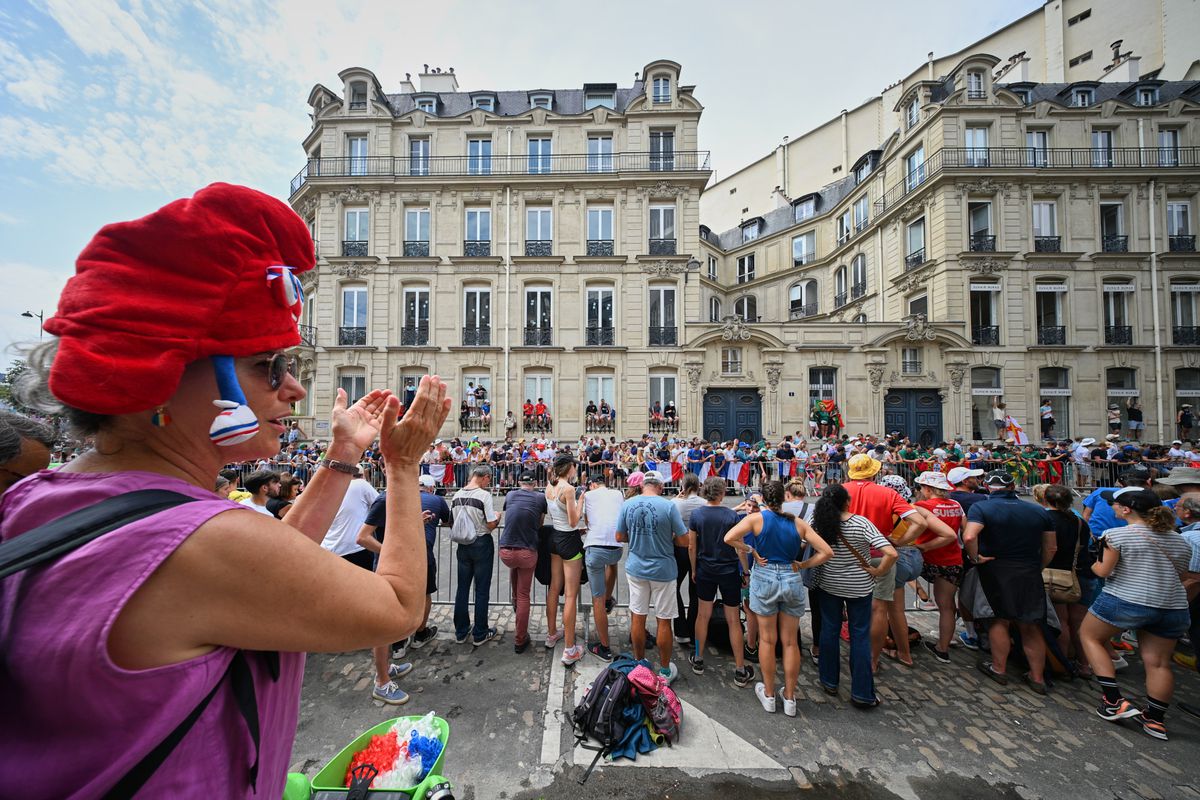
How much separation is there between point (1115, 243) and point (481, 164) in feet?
103

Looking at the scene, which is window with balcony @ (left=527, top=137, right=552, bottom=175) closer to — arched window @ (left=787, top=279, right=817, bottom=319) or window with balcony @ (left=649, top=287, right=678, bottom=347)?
window with balcony @ (left=649, top=287, right=678, bottom=347)

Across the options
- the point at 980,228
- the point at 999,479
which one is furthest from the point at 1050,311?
the point at 999,479

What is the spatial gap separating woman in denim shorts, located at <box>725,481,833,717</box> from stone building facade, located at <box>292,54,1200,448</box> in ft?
56.1

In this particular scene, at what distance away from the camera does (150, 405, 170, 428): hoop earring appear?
1.04 m

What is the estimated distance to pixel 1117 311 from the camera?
22.6 metres

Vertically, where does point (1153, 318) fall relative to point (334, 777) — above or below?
above

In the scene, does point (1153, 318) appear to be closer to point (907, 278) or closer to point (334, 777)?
point (907, 278)

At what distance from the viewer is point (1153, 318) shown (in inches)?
873

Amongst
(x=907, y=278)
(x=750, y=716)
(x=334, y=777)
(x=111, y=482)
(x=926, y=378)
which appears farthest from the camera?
(x=907, y=278)

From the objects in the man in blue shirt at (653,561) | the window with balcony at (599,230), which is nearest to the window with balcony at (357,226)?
the window with balcony at (599,230)

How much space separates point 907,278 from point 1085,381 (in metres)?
8.99

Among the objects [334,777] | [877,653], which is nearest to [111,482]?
[334,777]

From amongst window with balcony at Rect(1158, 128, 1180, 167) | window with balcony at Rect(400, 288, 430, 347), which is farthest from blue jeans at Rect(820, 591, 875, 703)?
window with balcony at Rect(1158, 128, 1180, 167)

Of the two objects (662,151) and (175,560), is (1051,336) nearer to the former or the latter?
(662,151)
